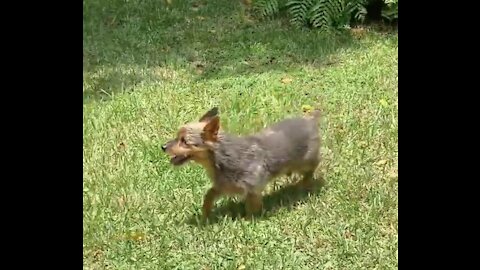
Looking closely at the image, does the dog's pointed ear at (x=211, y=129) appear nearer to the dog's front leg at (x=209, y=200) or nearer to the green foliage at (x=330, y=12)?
the dog's front leg at (x=209, y=200)

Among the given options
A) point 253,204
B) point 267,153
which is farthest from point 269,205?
point 267,153

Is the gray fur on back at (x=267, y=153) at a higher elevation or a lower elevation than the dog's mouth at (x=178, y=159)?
lower

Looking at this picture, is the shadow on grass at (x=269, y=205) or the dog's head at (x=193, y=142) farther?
the shadow on grass at (x=269, y=205)

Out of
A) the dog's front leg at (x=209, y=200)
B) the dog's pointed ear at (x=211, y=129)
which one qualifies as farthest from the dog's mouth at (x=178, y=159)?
the dog's front leg at (x=209, y=200)

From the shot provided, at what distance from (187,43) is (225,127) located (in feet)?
9.37

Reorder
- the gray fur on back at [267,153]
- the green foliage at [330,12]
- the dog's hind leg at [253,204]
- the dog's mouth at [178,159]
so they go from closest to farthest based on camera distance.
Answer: the dog's mouth at [178,159]
the gray fur on back at [267,153]
the dog's hind leg at [253,204]
the green foliage at [330,12]

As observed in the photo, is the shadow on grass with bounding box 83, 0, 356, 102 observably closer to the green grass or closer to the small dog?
the green grass

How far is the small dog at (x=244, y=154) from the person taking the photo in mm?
4578

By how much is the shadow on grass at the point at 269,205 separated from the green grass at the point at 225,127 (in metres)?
0.02

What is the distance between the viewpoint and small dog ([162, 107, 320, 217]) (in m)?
4.58

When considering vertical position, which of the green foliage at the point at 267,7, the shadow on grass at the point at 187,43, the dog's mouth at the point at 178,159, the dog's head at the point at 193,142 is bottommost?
the shadow on grass at the point at 187,43
